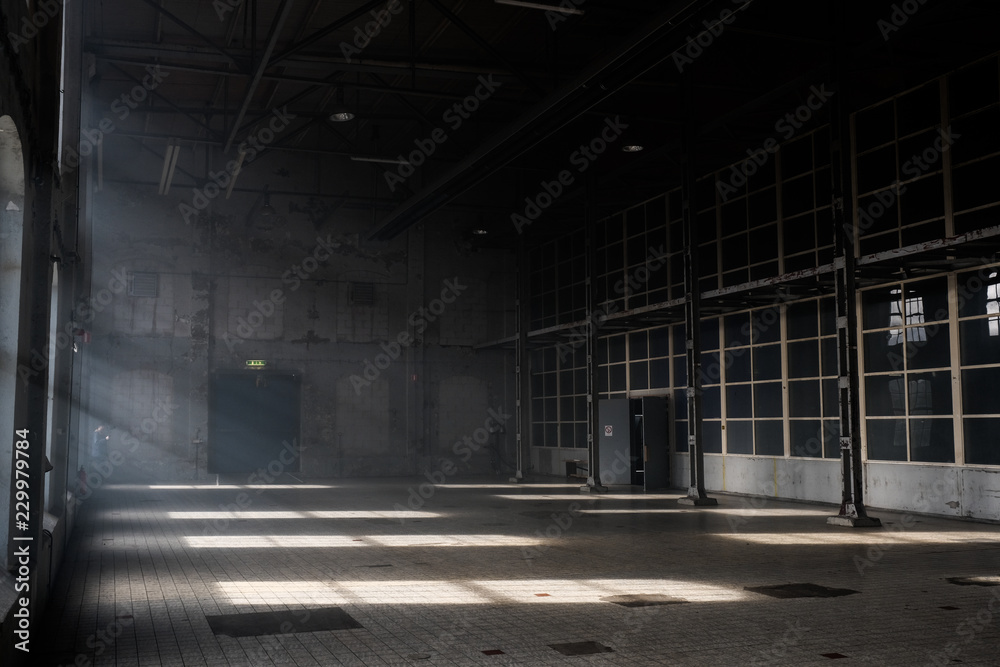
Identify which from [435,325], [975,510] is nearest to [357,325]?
[435,325]

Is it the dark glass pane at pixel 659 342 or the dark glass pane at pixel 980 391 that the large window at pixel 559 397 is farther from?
the dark glass pane at pixel 980 391

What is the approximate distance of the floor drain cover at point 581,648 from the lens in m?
6.88

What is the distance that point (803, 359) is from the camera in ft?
65.1

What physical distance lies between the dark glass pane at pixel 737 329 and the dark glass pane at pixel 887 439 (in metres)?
4.21

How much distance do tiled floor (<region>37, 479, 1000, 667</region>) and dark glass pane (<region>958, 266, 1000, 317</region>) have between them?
383cm

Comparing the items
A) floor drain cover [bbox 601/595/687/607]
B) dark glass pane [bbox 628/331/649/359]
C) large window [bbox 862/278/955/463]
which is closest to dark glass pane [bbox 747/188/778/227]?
large window [bbox 862/278/955/463]

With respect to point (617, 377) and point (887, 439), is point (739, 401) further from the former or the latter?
point (617, 377)

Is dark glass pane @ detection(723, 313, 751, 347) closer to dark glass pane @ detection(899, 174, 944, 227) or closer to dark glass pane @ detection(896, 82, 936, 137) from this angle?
dark glass pane @ detection(899, 174, 944, 227)

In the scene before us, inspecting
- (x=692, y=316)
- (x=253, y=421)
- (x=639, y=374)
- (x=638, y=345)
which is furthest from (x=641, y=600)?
(x=253, y=421)

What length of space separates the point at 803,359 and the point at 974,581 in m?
10.2

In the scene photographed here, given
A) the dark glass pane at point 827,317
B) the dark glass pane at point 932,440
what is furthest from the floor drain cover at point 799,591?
the dark glass pane at point 827,317

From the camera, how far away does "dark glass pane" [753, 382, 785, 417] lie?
20.5 meters

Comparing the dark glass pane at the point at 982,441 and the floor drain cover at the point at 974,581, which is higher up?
the dark glass pane at the point at 982,441

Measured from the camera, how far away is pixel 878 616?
8.17m
